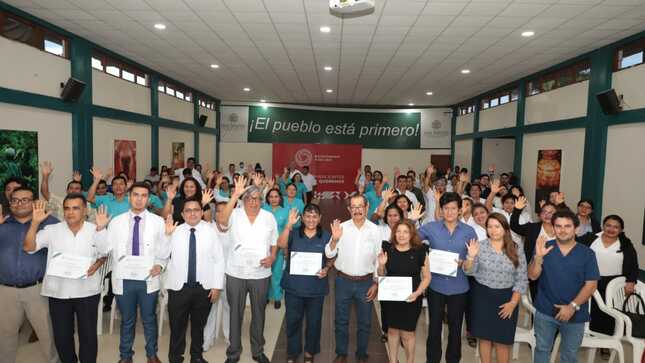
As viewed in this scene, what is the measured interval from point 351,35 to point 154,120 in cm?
661

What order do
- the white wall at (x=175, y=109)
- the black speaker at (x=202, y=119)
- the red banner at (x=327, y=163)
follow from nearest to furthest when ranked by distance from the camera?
the white wall at (x=175, y=109)
the black speaker at (x=202, y=119)
the red banner at (x=327, y=163)

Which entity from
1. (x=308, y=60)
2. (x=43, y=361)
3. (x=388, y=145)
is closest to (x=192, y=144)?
(x=308, y=60)

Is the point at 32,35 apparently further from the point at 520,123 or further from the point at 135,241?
the point at 520,123

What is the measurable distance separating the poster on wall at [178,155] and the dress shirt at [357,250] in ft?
33.3

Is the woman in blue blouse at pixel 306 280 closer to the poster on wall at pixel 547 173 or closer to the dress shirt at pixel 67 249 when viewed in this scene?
the dress shirt at pixel 67 249

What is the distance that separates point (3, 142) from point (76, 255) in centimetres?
400

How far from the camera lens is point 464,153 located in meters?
15.6

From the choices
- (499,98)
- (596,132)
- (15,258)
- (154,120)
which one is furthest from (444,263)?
(499,98)

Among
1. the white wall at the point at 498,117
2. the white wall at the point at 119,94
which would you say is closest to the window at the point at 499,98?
the white wall at the point at 498,117

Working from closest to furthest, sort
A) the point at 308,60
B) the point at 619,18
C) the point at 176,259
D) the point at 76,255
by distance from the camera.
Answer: the point at 76,255 → the point at 176,259 → the point at 619,18 → the point at 308,60

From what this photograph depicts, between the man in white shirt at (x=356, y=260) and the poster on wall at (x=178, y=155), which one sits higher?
the poster on wall at (x=178, y=155)

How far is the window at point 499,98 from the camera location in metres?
11.4

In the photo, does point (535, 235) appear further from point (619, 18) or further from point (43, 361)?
point (43, 361)

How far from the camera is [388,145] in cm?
1777
